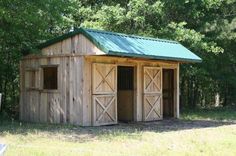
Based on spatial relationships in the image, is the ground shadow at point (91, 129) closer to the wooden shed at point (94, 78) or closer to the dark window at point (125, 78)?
the wooden shed at point (94, 78)

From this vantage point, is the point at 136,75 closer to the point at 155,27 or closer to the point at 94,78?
the point at 94,78

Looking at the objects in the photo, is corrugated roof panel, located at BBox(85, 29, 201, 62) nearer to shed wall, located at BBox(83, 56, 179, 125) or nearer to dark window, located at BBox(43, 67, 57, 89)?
shed wall, located at BBox(83, 56, 179, 125)

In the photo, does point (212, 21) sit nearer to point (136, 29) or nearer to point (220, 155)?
point (136, 29)

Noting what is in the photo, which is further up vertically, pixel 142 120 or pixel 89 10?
pixel 89 10

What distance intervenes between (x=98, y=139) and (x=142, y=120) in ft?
19.8

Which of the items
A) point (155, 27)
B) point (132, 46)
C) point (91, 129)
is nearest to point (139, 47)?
point (132, 46)

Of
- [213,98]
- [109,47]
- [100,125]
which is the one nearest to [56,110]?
[100,125]

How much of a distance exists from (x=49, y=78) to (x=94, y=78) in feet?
8.27

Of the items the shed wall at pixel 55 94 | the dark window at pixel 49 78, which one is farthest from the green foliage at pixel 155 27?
the dark window at pixel 49 78

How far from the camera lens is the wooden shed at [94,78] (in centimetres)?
1628

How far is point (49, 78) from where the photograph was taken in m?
A: 18.2

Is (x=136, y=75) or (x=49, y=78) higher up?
(x=136, y=75)

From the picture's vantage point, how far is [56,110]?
17.2 m

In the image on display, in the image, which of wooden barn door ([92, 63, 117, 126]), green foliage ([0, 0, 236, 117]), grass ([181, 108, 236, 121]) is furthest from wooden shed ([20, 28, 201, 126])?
grass ([181, 108, 236, 121])
